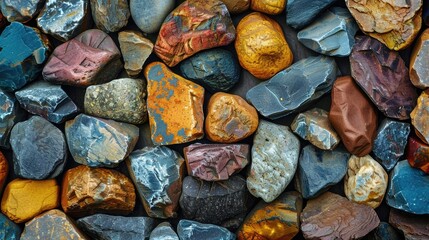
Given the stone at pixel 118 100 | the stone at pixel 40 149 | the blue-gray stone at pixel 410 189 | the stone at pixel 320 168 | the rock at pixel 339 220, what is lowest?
the rock at pixel 339 220

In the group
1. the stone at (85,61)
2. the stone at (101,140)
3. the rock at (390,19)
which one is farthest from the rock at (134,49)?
the rock at (390,19)

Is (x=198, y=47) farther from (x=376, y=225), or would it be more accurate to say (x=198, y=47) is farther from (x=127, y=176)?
(x=376, y=225)

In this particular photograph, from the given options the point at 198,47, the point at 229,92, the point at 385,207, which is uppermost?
the point at 198,47

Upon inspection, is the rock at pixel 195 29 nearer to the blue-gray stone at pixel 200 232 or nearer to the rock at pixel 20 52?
the rock at pixel 20 52

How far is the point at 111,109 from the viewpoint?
1.44 meters

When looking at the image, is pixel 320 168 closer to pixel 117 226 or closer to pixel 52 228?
pixel 117 226

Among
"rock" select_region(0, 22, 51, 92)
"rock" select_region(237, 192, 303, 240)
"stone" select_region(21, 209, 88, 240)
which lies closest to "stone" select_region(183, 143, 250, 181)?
"rock" select_region(237, 192, 303, 240)

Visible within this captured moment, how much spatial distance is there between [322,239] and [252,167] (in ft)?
0.77

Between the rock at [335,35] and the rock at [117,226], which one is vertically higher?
the rock at [335,35]

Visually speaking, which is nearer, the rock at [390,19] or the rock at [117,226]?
the rock at [390,19]

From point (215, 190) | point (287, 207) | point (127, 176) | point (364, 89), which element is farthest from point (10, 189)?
point (364, 89)

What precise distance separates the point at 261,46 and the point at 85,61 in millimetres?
422

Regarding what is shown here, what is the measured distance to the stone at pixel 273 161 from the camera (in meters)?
1.41

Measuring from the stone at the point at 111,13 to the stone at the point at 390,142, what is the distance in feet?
2.17
